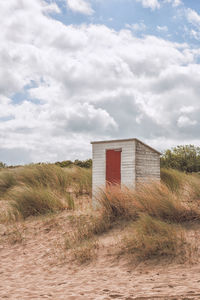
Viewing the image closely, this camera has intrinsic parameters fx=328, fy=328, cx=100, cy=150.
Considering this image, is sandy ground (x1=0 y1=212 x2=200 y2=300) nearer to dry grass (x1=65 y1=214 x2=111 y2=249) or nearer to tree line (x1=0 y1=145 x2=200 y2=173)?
dry grass (x1=65 y1=214 x2=111 y2=249)

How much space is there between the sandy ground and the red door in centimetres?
188

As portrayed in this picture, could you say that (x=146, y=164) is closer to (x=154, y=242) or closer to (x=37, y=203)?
(x=37, y=203)

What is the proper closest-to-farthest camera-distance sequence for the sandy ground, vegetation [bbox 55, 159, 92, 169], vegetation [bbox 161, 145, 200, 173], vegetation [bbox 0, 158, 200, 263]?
the sandy ground
vegetation [bbox 0, 158, 200, 263]
vegetation [bbox 161, 145, 200, 173]
vegetation [bbox 55, 159, 92, 169]

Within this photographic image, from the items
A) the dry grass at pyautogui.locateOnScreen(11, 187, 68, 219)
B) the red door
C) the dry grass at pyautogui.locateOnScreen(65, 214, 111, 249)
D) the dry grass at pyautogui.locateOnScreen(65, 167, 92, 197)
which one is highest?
the red door

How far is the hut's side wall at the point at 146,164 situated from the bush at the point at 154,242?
259cm

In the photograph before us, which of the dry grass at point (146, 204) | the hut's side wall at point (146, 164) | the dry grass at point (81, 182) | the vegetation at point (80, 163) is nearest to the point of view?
the dry grass at point (146, 204)

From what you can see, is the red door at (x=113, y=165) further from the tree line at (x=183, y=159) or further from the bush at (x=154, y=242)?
the tree line at (x=183, y=159)

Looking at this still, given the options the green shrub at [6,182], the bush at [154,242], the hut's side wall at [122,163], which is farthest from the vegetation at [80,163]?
the bush at [154,242]

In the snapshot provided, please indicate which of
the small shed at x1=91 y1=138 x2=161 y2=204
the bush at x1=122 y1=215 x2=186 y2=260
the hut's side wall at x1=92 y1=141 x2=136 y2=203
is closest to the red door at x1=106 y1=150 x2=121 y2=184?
the small shed at x1=91 y1=138 x2=161 y2=204

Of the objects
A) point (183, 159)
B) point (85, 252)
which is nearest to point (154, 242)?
point (85, 252)

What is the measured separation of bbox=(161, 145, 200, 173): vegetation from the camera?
16938 mm

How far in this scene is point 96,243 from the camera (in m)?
6.11

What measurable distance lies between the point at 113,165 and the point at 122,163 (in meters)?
0.39

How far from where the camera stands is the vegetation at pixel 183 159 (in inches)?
667
